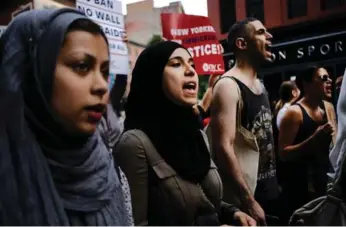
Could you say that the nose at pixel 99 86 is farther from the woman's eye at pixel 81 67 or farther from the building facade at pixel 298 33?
the building facade at pixel 298 33

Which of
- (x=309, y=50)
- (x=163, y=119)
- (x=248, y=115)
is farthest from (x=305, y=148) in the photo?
(x=309, y=50)

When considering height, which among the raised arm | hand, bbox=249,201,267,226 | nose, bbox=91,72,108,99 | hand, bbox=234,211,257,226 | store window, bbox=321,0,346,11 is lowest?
hand, bbox=249,201,267,226

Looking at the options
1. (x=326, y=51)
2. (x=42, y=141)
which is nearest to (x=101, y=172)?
(x=42, y=141)

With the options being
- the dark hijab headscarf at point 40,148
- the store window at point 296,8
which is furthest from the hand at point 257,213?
the store window at point 296,8

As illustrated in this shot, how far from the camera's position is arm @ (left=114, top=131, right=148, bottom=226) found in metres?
2.39

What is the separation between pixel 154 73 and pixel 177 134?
1.02 feet

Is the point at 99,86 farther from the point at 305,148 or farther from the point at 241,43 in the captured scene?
the point at 305,148

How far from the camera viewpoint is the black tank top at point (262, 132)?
3600 mm

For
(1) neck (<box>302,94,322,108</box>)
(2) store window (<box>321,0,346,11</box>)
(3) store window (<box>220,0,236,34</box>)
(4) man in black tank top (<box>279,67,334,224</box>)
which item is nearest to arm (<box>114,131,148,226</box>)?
(4) man in black tank top (<box>279,67,334,224</box>)

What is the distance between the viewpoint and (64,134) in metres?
1.61

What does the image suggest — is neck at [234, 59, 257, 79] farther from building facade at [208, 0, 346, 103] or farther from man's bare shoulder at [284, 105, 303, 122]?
building facade at [208, 0, 346, 103]

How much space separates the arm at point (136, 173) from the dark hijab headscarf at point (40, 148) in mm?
661

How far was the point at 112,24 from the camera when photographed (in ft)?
12.8

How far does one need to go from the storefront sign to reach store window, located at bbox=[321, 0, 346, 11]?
131 centimetres
